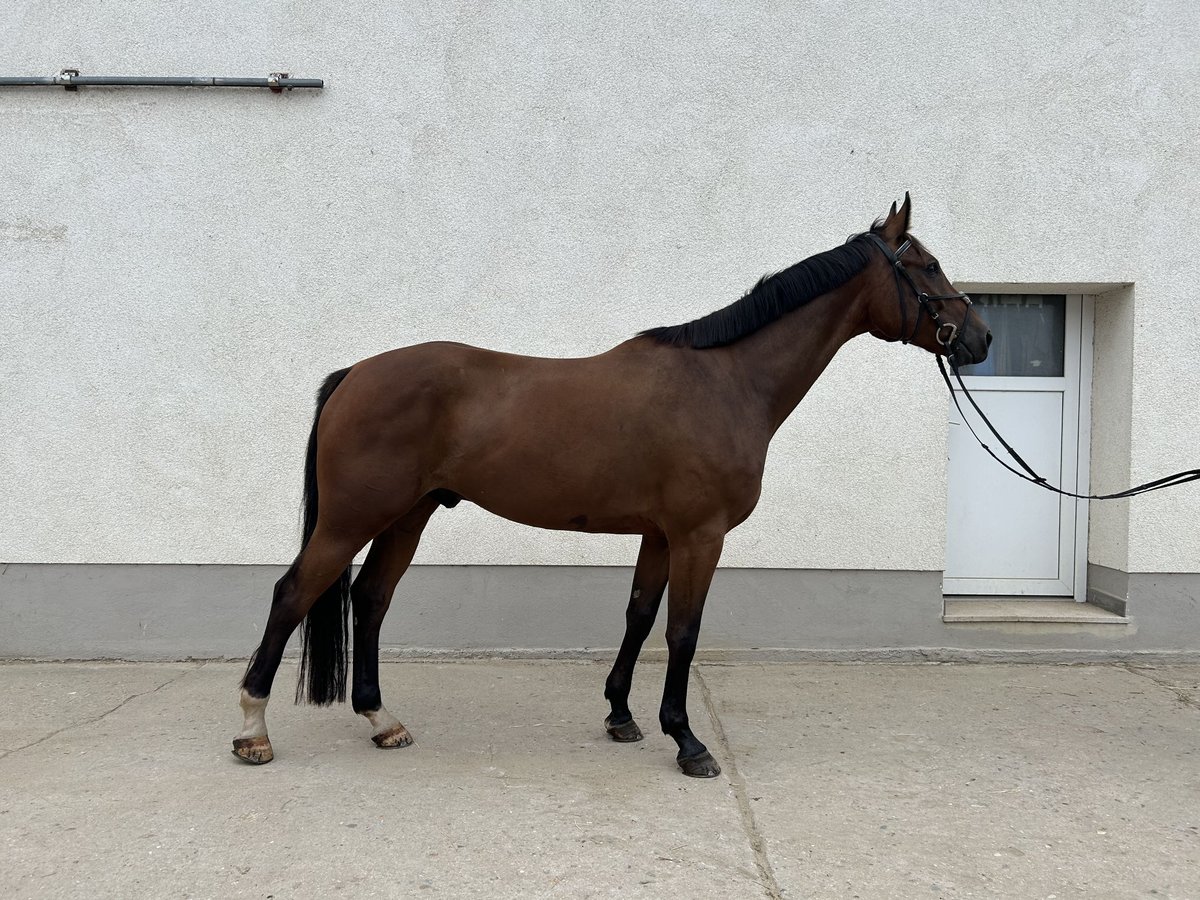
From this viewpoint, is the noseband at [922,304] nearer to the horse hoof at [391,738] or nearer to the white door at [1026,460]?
the white door at [1026,460]

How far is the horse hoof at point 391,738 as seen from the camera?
334cm

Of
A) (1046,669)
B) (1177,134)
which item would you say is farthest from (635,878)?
(1177,134)

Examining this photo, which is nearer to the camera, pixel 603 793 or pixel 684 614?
pixel 603 793

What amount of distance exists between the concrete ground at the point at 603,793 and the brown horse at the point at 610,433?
12.1 inches

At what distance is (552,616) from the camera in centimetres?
470

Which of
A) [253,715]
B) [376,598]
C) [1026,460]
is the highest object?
[1026,460]

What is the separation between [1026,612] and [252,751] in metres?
4.18

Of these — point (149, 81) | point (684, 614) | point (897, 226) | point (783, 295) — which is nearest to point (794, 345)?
point (783, 295)

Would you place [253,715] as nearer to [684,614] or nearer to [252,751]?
[252,751]

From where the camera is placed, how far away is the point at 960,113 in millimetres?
4648

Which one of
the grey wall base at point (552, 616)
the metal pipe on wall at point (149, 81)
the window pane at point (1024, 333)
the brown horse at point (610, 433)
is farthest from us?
the window pane at point (1024, 333)

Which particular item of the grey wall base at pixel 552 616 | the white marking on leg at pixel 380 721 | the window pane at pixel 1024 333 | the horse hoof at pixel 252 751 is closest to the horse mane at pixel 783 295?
the grey wall base at pixel 552 616

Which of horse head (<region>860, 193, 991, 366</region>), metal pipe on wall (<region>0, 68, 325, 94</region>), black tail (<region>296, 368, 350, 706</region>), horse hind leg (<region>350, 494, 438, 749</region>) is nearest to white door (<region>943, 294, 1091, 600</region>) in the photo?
horse head (<region>860, 193, 991, 366</region>)

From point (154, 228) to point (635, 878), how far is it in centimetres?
431
